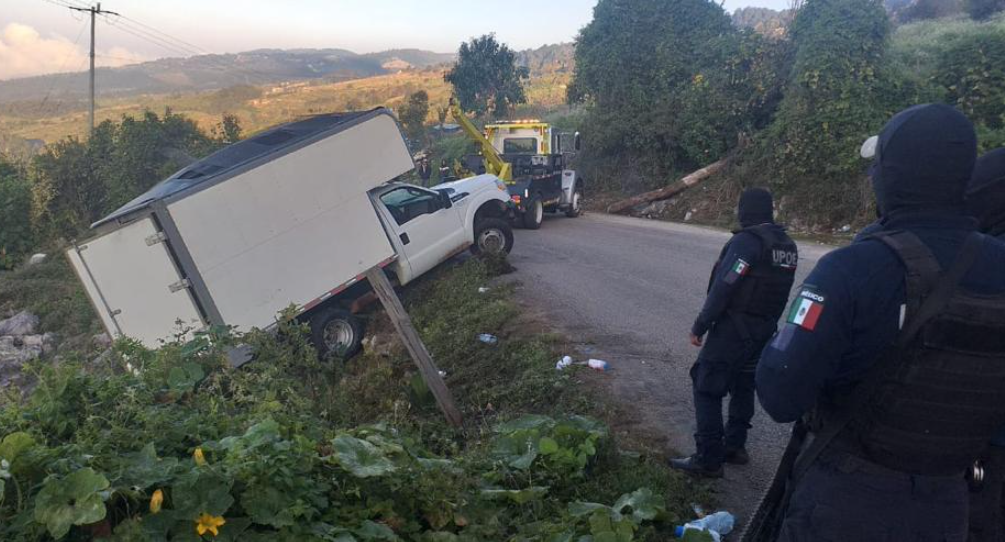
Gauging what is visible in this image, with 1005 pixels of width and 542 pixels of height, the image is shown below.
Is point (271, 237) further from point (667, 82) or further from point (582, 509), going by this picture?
point (667, 82)

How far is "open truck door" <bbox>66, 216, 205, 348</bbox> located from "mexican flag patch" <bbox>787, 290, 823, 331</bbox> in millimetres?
6831

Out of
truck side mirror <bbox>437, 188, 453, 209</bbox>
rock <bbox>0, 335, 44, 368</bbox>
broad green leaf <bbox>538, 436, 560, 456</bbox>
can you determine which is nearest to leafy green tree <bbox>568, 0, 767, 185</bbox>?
truck side mirror <bbox>437, 188, 453, 209</bbox>

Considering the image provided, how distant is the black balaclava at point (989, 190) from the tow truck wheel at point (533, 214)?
1277 cm

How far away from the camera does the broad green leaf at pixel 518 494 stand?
314 cm

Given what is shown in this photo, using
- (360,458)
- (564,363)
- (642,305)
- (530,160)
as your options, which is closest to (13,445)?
(360,458)

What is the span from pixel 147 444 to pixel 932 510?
2.77 meters

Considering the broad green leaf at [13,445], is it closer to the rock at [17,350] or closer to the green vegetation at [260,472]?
the green vegetation at [260,472]

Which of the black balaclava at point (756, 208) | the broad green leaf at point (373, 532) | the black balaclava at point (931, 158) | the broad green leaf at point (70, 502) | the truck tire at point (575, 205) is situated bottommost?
the truck tire at point (575, 205)

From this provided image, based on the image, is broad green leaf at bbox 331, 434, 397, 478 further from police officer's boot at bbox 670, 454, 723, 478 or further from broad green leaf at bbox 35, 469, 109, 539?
police officer's boot at bbox 670, 454, 723, 478

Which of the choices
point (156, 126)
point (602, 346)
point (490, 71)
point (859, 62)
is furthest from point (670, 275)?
point (490, 71)

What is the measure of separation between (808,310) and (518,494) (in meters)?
1.72

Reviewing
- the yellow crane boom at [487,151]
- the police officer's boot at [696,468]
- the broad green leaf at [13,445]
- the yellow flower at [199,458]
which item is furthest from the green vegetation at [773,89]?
the broad green leaf at [13,445]

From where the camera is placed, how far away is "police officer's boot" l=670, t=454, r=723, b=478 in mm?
3988

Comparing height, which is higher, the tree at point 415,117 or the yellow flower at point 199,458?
the tree at point 415,117
